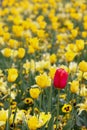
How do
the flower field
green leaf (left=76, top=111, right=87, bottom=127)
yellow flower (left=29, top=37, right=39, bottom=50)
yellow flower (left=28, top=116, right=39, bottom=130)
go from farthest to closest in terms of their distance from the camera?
yellow flower (left=29, top=37, right=39, bottom=50)
green leaf (left=76, top=111, right=87, bottom=127)
the flower field
yellow flower (left=28, top=116, right=39, bottom=130)

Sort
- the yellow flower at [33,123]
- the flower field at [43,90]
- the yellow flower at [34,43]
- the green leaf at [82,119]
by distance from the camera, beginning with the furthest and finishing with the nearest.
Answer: the yellow flower at [34,43]
the green leaf at [82,119]
the flower field at [43,90]
the yellow flower at [33,123]

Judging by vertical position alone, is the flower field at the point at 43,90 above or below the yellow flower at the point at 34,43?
below

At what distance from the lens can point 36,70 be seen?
4461 millimetres

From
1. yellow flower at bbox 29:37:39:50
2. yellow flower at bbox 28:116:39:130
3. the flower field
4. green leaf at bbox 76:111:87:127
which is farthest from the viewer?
yellow flower at bbox 29:37:39:50

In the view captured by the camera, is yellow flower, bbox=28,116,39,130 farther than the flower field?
No

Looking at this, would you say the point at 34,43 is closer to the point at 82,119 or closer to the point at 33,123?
the point at 82,119

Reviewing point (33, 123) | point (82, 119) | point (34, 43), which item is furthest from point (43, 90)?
point (33, 123)

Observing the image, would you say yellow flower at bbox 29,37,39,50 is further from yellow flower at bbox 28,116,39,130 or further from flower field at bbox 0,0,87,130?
yellow flower at bbox 28,116,39,130

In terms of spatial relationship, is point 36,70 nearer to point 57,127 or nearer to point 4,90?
point 4,90

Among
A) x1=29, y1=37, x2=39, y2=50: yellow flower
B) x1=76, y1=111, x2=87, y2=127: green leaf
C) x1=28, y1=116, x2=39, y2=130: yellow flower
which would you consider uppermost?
x1=29, y1=37, x2=39, y2=50: yellow flower

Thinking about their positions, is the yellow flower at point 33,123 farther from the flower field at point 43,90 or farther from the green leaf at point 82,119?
the green leaf at point 82,119

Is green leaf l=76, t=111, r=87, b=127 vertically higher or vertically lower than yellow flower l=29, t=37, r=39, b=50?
lower

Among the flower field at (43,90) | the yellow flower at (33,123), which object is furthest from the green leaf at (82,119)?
the yellow flower at (33,123)

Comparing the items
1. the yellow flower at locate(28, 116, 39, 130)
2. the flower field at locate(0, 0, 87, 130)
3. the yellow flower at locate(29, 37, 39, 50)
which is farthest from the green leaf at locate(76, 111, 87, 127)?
the yellow flower at locate(29, 37, 39, 50)
